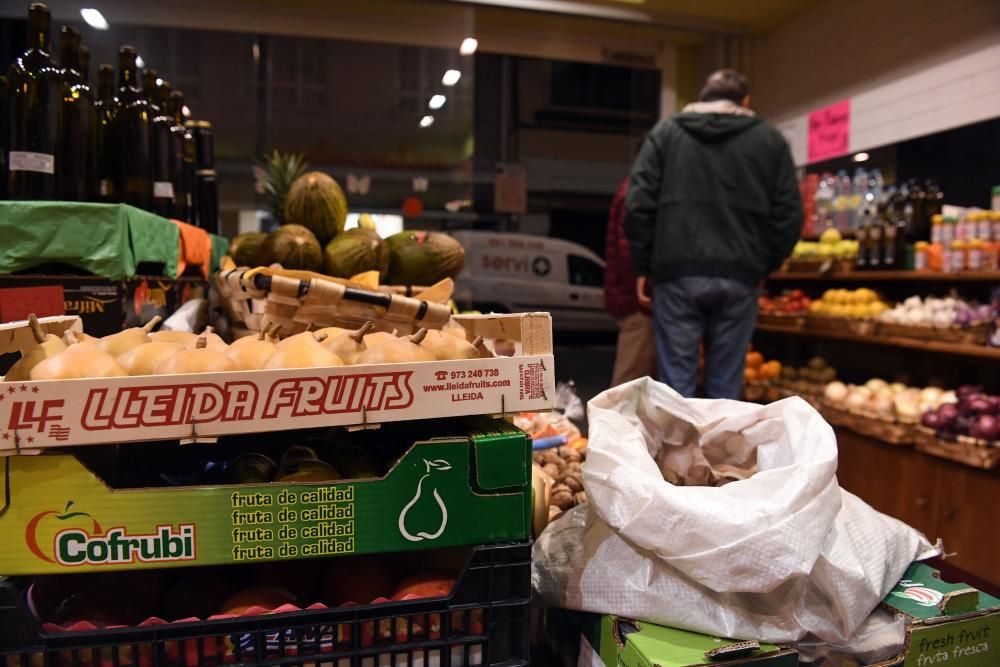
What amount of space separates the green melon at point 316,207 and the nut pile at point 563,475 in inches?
38.1

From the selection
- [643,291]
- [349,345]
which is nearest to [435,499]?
[349,345]

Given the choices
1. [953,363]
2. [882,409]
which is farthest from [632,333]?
[953,363]

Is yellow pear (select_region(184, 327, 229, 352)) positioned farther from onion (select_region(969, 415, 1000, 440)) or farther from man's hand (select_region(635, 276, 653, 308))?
onion (select_region(969, 415, 1000, 440))

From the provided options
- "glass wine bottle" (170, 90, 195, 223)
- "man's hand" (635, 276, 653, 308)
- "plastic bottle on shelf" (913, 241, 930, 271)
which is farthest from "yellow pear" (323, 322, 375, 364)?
"plastic bottle on shelf" (913, 241, 930, 271)

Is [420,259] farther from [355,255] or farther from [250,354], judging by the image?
[250,354]

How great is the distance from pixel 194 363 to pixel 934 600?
3.53ft

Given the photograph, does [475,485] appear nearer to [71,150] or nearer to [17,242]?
[17,242]

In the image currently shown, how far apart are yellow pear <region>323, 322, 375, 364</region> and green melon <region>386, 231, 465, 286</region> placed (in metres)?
1.20

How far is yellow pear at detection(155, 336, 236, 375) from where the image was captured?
0.85 metres

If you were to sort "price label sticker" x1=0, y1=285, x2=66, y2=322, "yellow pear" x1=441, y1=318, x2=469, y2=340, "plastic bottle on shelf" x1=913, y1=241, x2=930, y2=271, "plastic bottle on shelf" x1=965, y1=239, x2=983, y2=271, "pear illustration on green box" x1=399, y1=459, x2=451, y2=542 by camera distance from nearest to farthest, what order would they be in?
"pear illustration on green box" x1=399, y1=459, x2=451, y2=542
"yellow pear" x1=441, y1=318, x2=469, y2=340
"price label sticker" x1=0, y1=285, x2=66, y2=322
"plastic bottle on shelf" x1=965, y1=239, x2=983, y2=271
"plastic bottle on shelf" x1=913, y1=241, x2=930, y2=271

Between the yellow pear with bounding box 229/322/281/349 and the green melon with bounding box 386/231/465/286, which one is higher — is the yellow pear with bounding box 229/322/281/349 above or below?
below

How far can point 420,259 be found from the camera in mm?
2195

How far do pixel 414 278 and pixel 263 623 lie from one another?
4.84 feet

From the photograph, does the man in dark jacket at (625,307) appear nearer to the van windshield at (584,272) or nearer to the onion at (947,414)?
the onion at (947,414)
